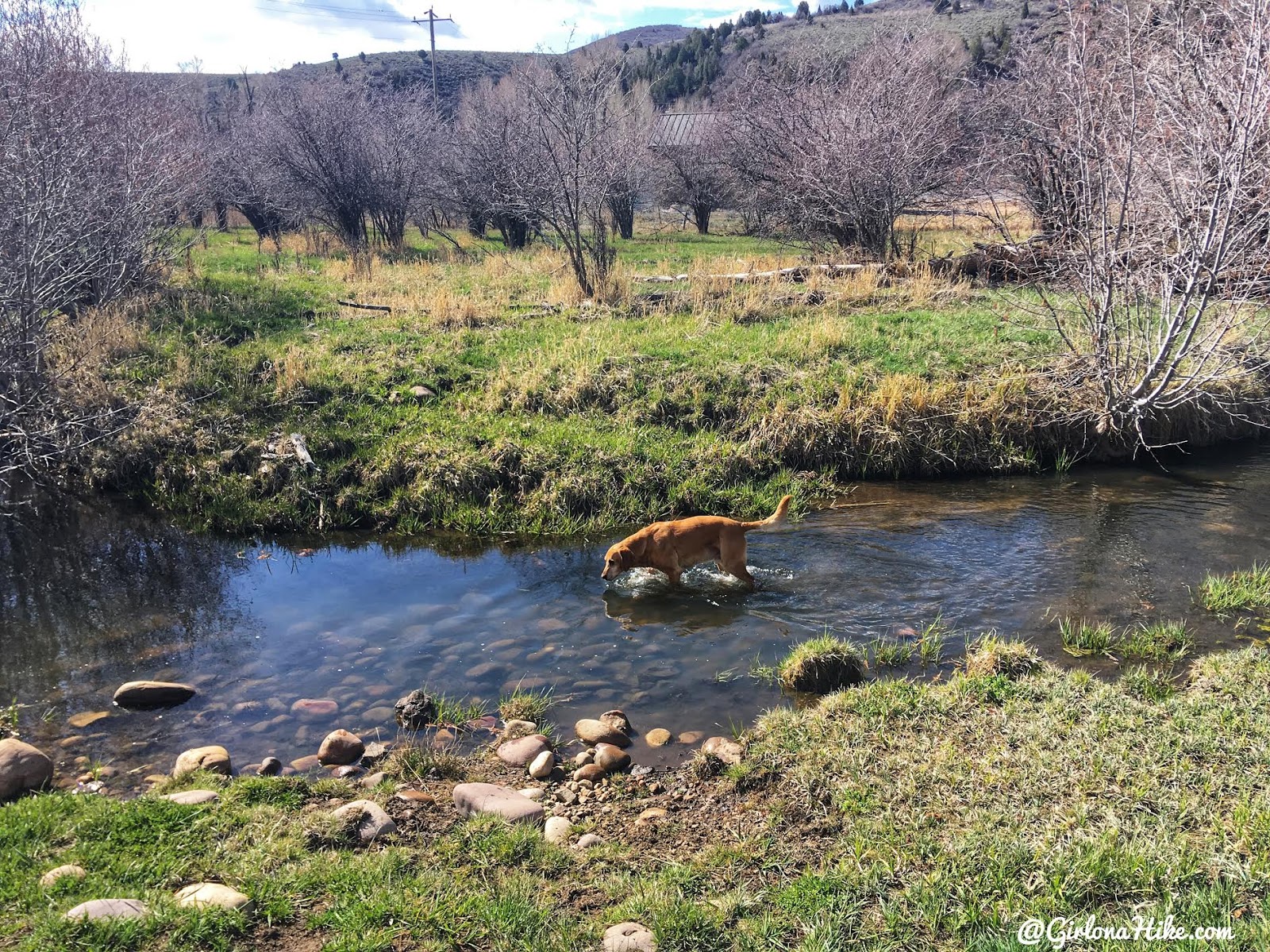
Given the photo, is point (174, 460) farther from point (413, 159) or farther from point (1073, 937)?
point (413, 159)

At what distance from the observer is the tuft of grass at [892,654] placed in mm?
6250

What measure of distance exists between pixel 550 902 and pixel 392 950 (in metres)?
0.67

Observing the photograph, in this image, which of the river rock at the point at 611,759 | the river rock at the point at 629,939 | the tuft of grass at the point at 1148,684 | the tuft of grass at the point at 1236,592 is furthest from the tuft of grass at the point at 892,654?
the river rock at the point at 629,939

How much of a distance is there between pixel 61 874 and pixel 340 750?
170 centimetres

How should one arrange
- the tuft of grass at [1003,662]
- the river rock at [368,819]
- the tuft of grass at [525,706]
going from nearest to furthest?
the river rock at [368,819] → the tuft of grass at [1003,662] → the tuft of grass at [525,706]

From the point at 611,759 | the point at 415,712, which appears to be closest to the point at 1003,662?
the point at 611,759

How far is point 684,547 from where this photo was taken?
→ 24.9ft

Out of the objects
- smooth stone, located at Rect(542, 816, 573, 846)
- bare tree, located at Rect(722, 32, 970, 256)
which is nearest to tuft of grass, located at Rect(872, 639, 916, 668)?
smooth stone, located at Rect(542, 816, 573, 846)

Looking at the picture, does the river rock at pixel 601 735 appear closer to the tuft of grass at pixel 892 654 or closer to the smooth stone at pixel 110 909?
the tuft of grass at pixel 892 654

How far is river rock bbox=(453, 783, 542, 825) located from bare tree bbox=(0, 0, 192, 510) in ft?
20.4

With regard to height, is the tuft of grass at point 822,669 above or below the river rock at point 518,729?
above

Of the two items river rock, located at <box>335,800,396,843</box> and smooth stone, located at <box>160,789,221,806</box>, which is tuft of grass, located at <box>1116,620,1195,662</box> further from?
smooth stone, located at <box>160,789,221,806</box>

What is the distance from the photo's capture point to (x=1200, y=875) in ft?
11.3

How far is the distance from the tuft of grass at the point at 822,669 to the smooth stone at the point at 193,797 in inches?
142
